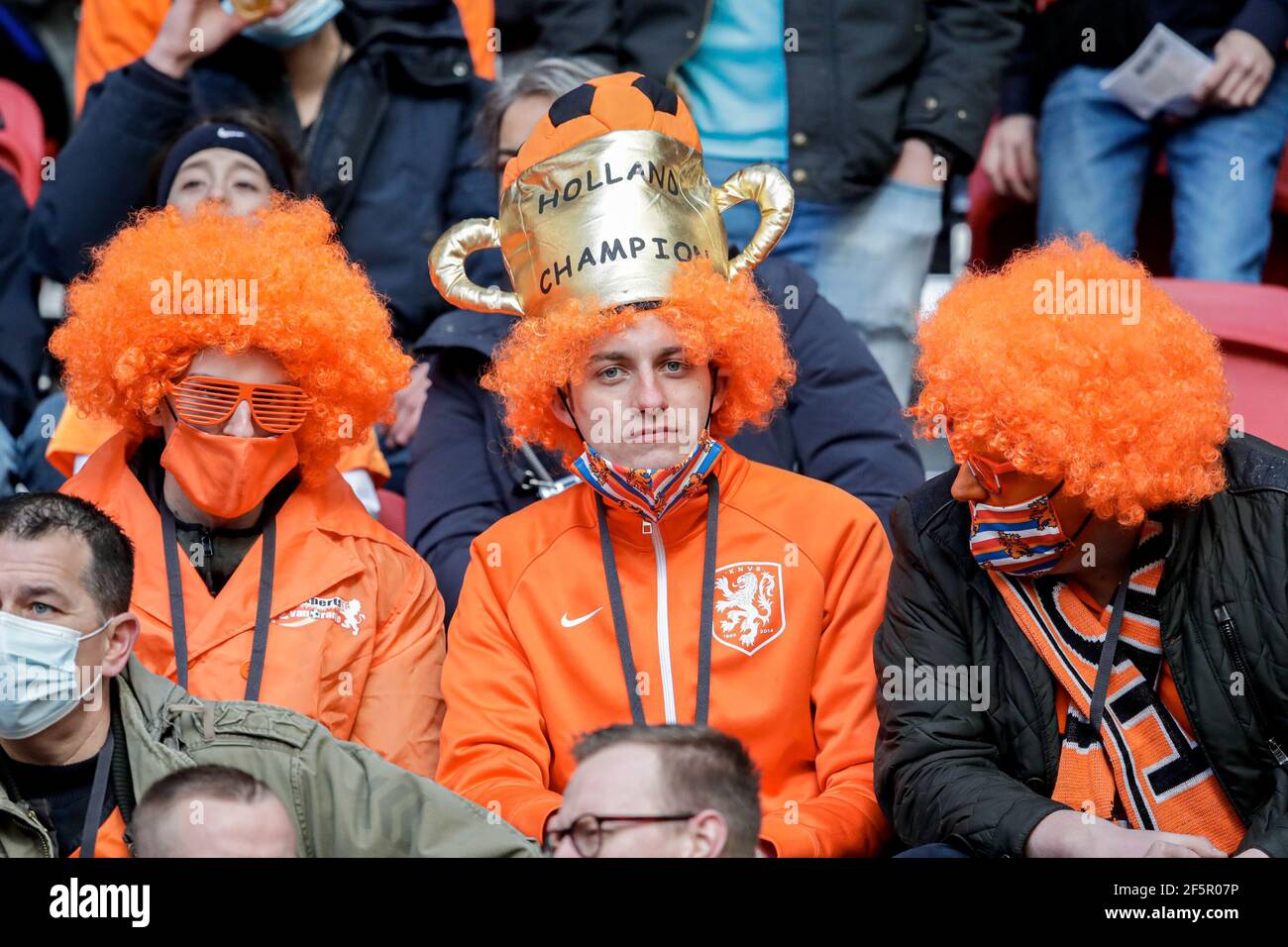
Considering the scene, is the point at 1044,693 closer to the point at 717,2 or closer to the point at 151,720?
the point at 151,720

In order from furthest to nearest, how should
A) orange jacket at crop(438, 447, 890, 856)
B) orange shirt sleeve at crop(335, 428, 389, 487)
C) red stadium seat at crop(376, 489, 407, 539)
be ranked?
1. red stadium seat at crop(376, 489, 407, 539)
2. orange shirt sleeve at crop(335, 428, 389, 487)
3. orange jacket at crop(438, 447, 890, 856)

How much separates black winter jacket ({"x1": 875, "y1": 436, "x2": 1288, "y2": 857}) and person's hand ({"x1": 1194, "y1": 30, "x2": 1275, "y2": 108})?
2037mm

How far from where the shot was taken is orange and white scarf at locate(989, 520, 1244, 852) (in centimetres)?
345

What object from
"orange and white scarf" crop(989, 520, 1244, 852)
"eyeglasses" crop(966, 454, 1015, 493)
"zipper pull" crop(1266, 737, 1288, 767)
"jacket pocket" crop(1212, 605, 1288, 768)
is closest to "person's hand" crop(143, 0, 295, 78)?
"eyeglasses" crop(966, 454, 1015, 493)

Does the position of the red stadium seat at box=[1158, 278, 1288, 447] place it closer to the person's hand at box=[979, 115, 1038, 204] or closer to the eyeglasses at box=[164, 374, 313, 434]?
the person's hand at box=[979, 115, 1038, 204]

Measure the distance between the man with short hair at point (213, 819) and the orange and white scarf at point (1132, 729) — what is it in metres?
1.61

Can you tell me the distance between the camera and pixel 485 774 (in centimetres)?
367

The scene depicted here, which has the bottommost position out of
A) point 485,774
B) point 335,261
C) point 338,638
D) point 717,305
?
point 485,774

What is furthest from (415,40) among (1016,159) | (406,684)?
(406,684)

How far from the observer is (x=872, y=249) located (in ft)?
17.9

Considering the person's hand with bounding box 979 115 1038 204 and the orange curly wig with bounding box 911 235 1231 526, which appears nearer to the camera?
the orange curly wig with bounding box 911 235 1231 526

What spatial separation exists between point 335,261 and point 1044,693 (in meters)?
2.12
